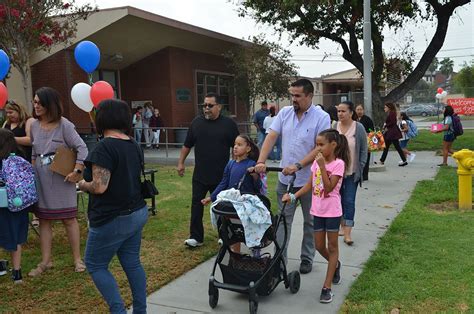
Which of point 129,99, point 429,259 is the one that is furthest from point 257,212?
point 129,99

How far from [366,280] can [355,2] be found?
13.6 meters

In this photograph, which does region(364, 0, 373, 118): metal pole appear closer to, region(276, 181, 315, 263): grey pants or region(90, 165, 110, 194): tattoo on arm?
region(276, 181, 315, 263): grey pants

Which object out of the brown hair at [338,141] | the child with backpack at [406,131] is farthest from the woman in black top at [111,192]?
the child with backpack at [406,131]

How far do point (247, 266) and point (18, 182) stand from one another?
7.62 ft

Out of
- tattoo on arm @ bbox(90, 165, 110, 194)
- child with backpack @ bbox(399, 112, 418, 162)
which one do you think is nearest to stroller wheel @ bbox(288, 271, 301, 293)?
tattoo on arm @ bbox(90, 165, 110, 194)

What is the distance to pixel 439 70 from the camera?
370 ft

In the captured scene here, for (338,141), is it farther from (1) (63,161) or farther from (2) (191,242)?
(1) (63,161)

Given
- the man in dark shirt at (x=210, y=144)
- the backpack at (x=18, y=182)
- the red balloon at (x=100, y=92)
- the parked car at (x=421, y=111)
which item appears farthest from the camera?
the parked car at (x=421, y=111)

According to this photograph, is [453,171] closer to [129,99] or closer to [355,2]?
[355,2]

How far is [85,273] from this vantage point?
482 cm

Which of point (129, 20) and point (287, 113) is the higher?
point (129, 20)

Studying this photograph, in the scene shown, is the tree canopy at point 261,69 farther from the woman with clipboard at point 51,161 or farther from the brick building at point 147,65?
the woman with clipboard at point 51,161

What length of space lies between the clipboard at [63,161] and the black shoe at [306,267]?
2.50m

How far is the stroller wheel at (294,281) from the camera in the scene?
13.6ft
